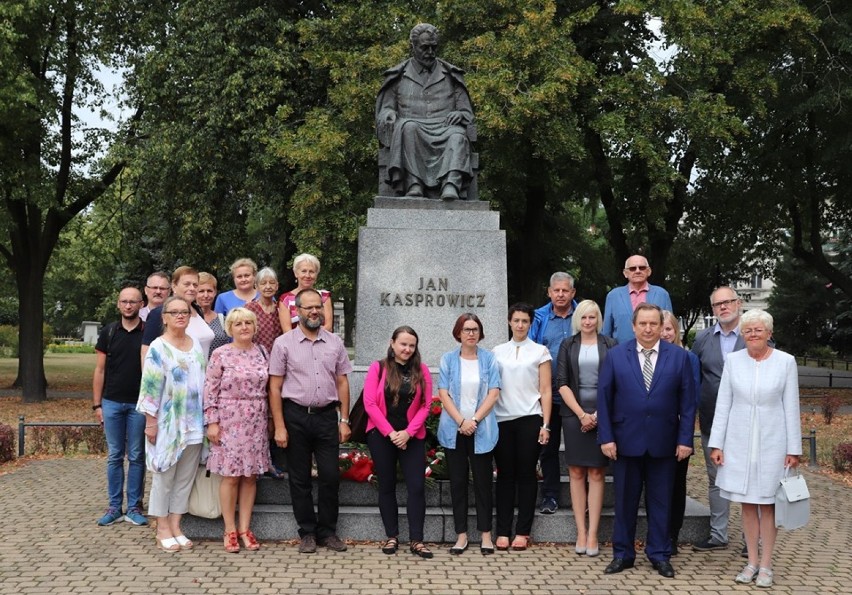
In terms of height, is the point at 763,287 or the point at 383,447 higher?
the point at 763,287

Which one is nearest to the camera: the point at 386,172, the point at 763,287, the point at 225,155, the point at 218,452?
the point at 218,452

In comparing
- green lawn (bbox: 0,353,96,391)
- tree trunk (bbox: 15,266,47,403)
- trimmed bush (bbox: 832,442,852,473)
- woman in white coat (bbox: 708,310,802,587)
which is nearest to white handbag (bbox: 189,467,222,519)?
woman in white coat (bbox: 708,310,802,587)

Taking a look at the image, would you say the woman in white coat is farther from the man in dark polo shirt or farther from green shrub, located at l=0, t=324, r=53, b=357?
green shrub, located at l=0, t=324, r=53, b=357

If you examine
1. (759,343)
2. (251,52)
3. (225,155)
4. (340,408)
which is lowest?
(340,408)

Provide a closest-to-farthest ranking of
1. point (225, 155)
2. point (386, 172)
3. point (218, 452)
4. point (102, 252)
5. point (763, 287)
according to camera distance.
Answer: point (218, 452)
point (386, 172)
point (225, 155)
point (102, 252)
point (763, 287)

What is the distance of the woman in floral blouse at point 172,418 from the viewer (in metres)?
6.84

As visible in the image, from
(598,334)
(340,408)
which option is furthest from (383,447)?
(598,334)

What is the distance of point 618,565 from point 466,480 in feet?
4.17

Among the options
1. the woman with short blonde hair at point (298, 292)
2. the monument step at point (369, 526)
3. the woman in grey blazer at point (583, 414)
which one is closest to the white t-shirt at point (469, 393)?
the woman in grey blazer at point (583, 414)

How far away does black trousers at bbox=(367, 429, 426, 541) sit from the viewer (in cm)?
680

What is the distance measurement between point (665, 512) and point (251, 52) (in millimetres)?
15866

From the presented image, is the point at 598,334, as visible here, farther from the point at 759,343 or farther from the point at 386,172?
the point at 386,172

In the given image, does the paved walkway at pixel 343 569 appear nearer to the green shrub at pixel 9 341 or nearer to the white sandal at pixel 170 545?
the white sandal at pixel 170 545

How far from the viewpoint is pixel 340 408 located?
7.00 meters
